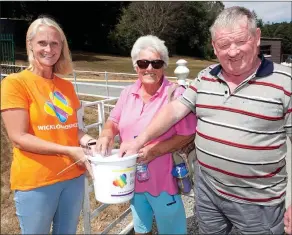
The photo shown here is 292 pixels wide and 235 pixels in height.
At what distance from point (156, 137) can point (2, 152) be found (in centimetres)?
376

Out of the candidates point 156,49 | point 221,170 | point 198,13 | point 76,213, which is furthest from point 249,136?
point 198,13

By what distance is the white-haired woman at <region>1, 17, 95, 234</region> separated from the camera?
6.16ft

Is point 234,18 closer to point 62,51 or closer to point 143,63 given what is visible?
point 143,63

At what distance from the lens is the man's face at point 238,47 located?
180 centimetres

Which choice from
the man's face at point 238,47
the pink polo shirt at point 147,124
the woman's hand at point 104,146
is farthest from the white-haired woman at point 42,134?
the man's face at point 238,47

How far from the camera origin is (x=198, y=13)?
1690 inches

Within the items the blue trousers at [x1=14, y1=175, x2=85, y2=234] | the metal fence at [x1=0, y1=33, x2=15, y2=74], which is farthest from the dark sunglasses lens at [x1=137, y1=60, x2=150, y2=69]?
the metal fence at [x1=0, y1=33, x2=15, y2=74]

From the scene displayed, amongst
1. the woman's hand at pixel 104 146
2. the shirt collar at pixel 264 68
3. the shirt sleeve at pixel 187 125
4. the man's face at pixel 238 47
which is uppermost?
the man's face at pixel 238 47

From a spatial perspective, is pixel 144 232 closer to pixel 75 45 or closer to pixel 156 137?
pixel 156 137

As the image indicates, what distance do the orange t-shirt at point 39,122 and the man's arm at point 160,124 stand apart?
37cm

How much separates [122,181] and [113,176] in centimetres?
6

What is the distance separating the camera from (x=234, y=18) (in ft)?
5.96

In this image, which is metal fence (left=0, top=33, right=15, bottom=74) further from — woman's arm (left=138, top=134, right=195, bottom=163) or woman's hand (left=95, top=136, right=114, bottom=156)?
woman's arm (left=138, top=134, right=195, bottom=163)

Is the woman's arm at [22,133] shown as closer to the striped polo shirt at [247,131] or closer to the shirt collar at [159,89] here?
the shirt collar at [159,89]
